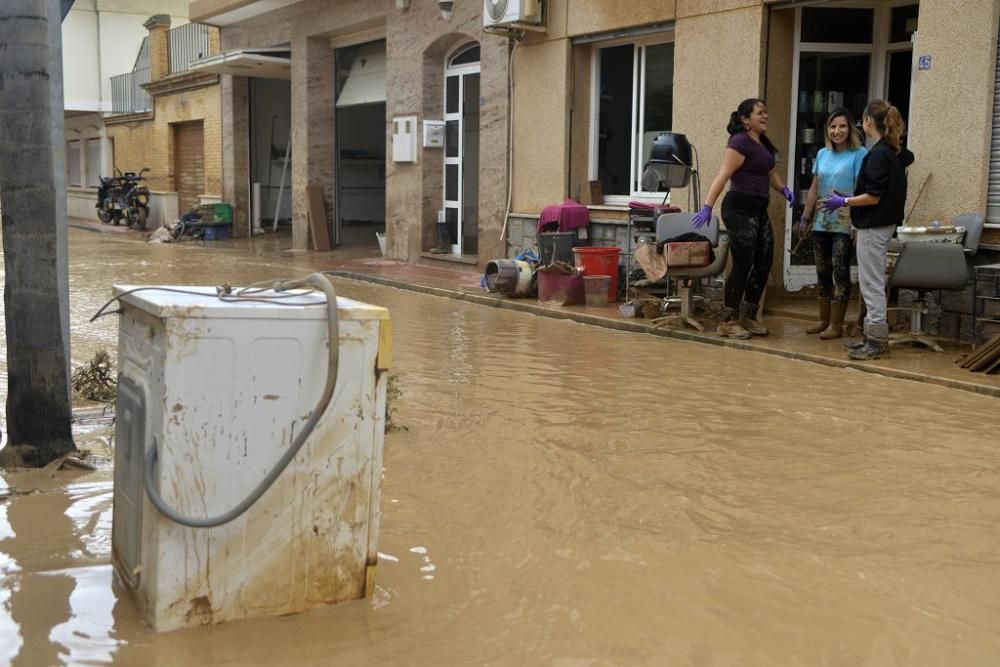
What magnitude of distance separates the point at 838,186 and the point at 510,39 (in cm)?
639

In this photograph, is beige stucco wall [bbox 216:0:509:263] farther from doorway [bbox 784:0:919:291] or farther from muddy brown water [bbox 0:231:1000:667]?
muddy brown water [bbox 0:231:1000:667]

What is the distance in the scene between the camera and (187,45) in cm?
2692

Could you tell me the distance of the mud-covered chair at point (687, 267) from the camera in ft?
31.2

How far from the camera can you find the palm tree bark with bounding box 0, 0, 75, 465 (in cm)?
488

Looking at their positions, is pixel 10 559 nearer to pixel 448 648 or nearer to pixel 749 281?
pixel 448 648

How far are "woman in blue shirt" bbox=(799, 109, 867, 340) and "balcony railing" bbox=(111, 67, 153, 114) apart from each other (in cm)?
2277

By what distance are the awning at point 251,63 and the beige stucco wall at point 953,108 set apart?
1367cm

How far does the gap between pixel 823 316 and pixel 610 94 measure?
5.03 meters

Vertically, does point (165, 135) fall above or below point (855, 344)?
above

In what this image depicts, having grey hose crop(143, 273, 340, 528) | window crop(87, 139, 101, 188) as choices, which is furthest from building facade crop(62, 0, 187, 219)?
grey hose crop(143, 273, 340, 528)

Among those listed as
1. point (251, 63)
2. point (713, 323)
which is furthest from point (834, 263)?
point (251, 63)

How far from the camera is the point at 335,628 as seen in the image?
3.45 meters

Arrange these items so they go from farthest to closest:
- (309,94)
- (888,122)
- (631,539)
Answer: (309,94)
(888,122)
(631,539)

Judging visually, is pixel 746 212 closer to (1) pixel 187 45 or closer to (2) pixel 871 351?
(2) pixel 871 351
